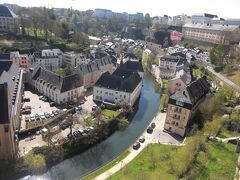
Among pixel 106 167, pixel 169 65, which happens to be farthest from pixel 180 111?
pixel 169 65

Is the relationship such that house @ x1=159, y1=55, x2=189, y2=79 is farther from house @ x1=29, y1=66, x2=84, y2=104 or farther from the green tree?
house @ x1=29, y1=66, x2=84, y2=104

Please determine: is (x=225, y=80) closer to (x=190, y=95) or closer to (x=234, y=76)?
(x=234, y=76)

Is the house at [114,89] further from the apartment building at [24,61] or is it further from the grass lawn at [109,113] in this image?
the apartment building at [24,61]

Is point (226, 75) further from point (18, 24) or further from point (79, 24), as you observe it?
point (79, 24)

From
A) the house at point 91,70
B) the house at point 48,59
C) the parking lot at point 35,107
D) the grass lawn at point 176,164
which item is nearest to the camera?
the grass lawn at point 176,164

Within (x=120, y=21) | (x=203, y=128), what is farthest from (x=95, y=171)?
(x=120, y=21)

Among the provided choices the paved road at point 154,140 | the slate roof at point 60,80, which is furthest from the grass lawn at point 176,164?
the slate roof at point 60,80
